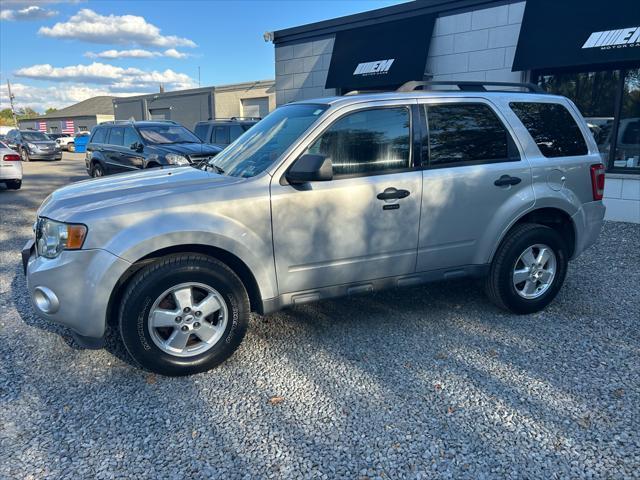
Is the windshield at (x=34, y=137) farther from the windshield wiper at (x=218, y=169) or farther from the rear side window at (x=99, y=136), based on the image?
the windshield wiper at (x=218, y=169)

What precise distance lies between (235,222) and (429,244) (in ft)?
5.29

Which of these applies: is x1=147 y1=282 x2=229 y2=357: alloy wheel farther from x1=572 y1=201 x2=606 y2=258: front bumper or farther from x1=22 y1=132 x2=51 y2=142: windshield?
x1=22 y1=132 x2=51 y2=142: windshield

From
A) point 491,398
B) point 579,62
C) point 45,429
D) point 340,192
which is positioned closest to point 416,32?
point 579,62

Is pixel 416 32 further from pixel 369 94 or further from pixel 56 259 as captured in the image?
pixel 56 259

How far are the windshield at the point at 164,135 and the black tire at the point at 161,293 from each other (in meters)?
7.98

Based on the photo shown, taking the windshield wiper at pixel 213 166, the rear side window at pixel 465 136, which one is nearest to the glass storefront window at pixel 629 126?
the rear side window at pixel 465 136

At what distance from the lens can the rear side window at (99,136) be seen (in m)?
11.9

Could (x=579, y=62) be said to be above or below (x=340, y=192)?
above

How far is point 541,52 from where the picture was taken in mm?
8500

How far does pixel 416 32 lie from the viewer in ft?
34.1

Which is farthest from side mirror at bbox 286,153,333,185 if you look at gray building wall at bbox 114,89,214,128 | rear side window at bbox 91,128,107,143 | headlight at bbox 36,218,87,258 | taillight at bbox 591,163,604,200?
gray building wall at bbox 114,89,214,128

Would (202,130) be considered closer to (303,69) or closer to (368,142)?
(303,69)

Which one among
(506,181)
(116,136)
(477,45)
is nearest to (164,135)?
(116,136)

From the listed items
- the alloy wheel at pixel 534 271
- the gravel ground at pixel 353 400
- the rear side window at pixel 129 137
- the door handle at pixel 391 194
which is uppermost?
the rear side window at pixel 129 137
